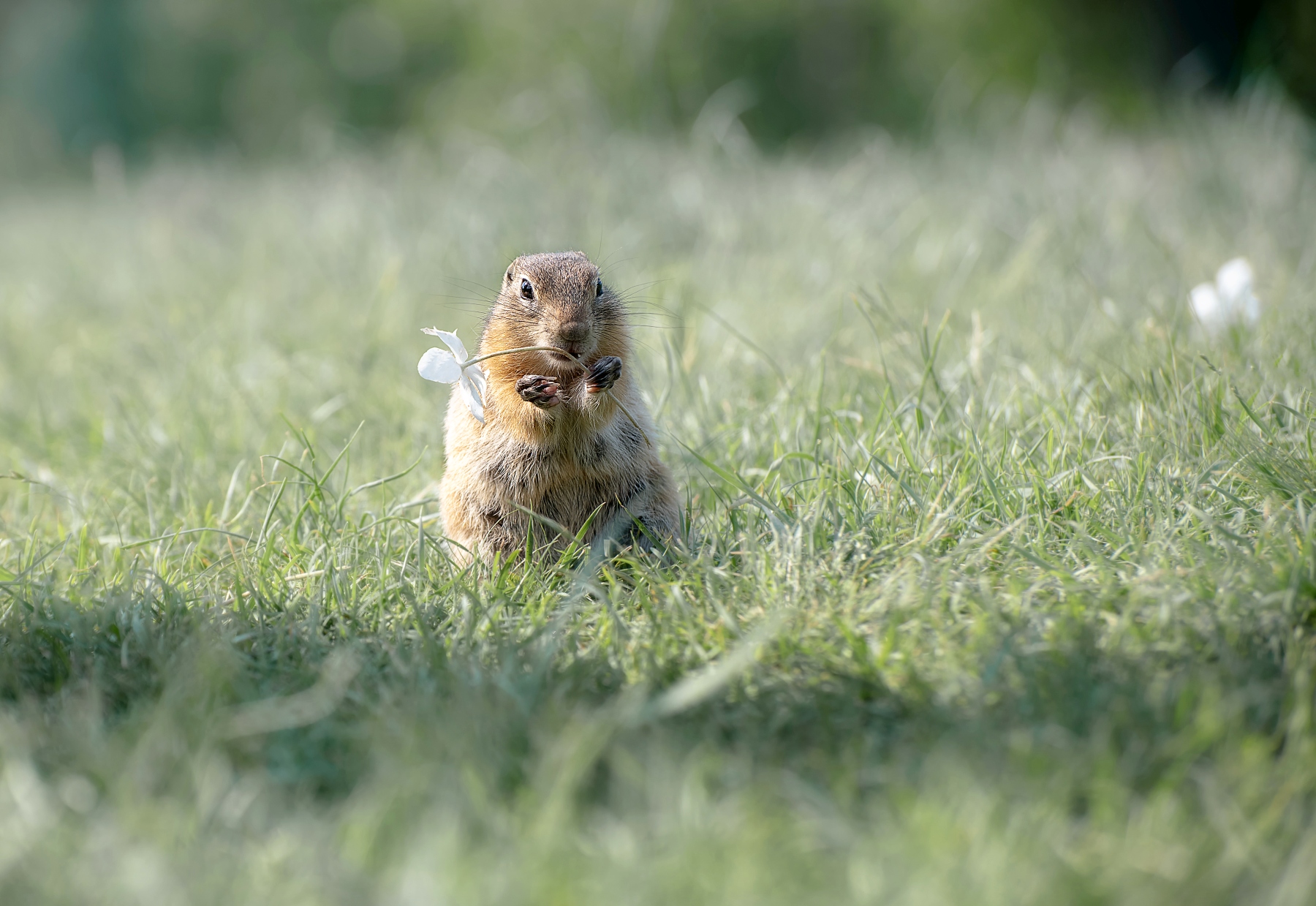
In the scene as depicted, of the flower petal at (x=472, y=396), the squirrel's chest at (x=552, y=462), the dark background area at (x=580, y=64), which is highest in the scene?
the dark background area at (x=580, y=64)

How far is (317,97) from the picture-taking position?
17.1 m

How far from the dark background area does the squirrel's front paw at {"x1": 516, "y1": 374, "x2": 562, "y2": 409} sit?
359 centimetres

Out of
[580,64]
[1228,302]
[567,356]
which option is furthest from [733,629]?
[580,64]

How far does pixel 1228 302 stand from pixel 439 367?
102 inches

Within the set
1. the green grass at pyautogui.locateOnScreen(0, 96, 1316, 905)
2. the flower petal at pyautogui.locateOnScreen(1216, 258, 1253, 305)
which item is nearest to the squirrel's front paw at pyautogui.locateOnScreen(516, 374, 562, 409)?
the green grass at pyautogui.locateOnScreen(0, 96, 1316, 905)

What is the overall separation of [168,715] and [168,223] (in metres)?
6.82

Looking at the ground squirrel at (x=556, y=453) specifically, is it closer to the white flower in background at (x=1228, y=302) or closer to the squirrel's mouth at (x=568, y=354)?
the squirrel's mouth at (x=568, y=354)

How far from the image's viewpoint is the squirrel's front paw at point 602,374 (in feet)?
8.20

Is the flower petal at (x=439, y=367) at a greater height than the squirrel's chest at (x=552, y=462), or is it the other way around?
the flower petal at (x=439, y=367)

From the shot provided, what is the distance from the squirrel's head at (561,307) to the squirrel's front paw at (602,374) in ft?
0.46

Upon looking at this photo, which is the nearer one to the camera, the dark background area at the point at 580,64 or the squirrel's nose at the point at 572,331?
the squirrel's nose at the point at 572,331

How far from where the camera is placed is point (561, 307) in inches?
104

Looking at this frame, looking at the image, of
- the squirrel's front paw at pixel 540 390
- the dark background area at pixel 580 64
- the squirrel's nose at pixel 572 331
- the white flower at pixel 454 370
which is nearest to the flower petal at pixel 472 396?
the white flower at pixel 454 370

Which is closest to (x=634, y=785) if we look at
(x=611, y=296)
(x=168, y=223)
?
(x=611, y=296)
